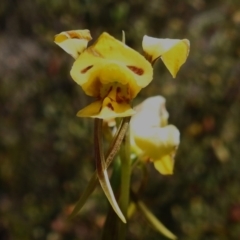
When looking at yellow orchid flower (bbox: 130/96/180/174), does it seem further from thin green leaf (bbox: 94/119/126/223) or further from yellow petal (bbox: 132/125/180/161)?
thin green leaf (bbox: 94/119/126/223)

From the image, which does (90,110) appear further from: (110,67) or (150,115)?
(150,115)

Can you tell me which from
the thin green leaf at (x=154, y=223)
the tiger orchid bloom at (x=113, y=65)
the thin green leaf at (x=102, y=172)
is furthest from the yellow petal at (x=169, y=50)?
the thin green leaf at (x=154, y=223)

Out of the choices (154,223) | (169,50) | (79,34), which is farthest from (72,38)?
(154,223)

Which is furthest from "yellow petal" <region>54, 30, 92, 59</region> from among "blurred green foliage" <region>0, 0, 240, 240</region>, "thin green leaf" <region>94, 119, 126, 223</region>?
"blurred green foliage" <region>0, 0, 240, 240</region>

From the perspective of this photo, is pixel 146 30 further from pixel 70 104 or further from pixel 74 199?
pixel 74 199

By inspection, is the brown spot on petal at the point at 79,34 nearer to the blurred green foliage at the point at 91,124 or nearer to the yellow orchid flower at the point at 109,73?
the yellow orchid flower at the point at 109,73

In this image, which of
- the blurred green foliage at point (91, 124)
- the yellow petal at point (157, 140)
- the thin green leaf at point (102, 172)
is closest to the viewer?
the thin green leaf at point (102, 172)

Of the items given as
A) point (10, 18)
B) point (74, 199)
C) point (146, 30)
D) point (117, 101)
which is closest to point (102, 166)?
point (117, 101)
